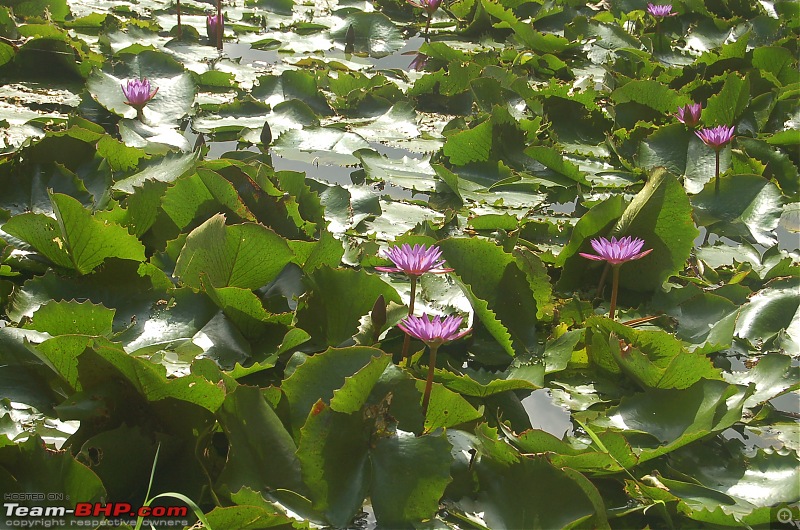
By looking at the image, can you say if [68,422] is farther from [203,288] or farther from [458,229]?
[458,229]

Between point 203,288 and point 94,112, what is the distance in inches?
62.7

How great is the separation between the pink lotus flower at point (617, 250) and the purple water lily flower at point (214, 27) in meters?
2.64

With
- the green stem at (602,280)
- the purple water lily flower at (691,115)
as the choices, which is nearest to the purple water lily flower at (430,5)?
the purple water lily flower at (691,115)

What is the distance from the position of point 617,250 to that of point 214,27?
2.81 metres

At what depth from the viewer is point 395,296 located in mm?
1939

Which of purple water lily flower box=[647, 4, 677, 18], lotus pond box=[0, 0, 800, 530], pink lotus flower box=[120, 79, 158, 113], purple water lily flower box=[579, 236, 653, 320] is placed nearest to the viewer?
lotus pond box=[0, 0, 800, 530]

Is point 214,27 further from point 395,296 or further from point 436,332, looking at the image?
point 436,332

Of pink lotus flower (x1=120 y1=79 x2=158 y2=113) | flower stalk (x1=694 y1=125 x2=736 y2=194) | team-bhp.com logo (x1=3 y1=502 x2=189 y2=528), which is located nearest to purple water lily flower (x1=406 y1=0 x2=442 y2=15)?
pink lotus flower (x1=120 y1=79 x2=158 y2=113)

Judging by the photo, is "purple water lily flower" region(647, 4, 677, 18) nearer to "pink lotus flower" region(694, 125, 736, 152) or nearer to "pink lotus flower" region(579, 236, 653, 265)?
"pink lotus flower" region(694, 125, 736, 152)

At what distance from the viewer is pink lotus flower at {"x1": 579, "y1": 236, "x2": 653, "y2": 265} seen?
79.6 inches

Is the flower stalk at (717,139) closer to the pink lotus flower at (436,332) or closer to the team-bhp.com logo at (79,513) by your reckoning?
the pink lotus flower at (436,332)

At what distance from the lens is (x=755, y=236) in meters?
2.67

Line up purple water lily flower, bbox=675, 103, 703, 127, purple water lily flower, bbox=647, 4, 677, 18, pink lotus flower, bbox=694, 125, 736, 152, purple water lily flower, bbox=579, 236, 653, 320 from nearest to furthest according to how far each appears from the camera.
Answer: purple water lily flower, bbox=579, 236, 653, 320, pink lotus flower, bbox=694, 125, 736, 152, purple water lily flower, bbox=675, 103, 703, 127, purple water lily flower, bbox=647, 4, 677, 18

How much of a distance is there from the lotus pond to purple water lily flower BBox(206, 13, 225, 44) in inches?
19.7
